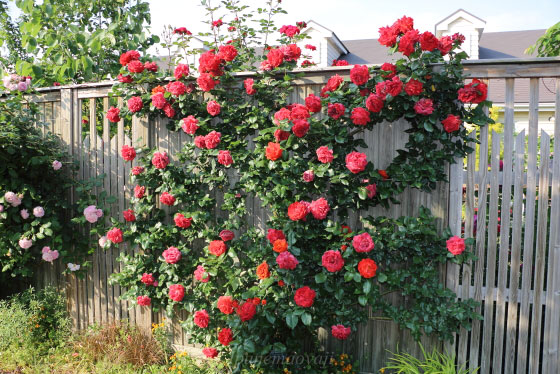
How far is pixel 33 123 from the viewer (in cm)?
388

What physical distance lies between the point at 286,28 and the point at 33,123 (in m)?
2.39

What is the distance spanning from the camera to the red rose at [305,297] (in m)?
2.67

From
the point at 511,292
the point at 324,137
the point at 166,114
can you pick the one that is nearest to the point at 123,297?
the point at 166,114

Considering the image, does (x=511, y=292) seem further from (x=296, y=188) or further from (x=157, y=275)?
(x=157, y=275)

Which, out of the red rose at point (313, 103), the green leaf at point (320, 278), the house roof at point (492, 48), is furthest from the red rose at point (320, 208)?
the house roof at point (492, 48)

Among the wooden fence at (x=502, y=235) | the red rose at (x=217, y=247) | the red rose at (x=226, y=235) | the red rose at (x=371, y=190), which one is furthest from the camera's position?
the red rose at (x=226, y=235)

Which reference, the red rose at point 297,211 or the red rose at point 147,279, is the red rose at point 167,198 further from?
the red rose at point 297,211

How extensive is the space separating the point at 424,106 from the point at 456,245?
0.88 meters

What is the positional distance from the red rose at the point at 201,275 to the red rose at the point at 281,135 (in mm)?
1083

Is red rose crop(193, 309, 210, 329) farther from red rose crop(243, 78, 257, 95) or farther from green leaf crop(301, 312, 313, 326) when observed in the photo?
red rose crop(243, 78, 257, 95)

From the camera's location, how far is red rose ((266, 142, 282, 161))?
9.34 feet

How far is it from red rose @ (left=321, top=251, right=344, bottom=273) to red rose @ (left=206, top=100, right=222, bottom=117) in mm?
1308

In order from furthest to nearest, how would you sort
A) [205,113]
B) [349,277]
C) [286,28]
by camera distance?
[286,28], [205,113], [349,277]

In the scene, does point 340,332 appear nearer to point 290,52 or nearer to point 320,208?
point 320,208
